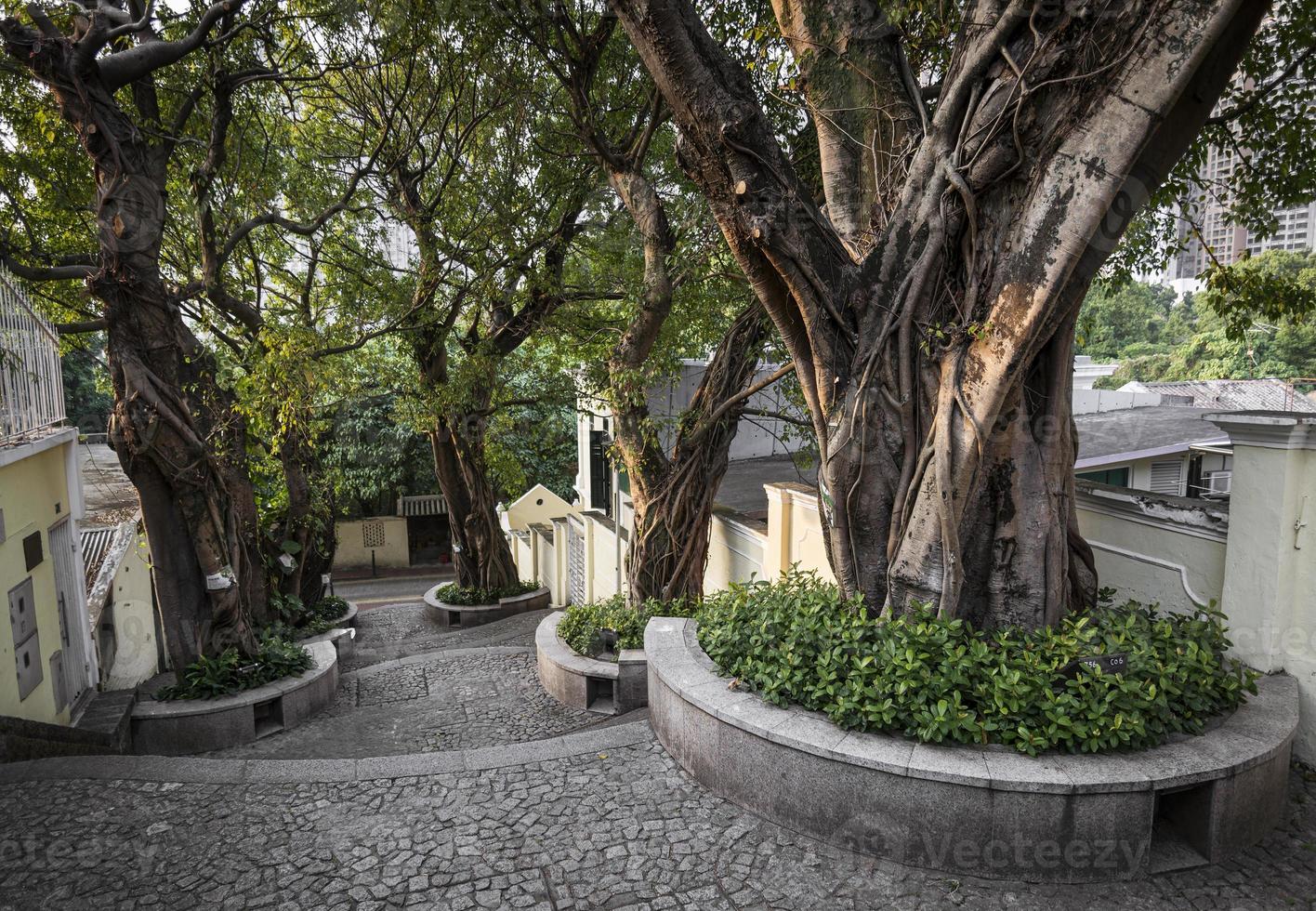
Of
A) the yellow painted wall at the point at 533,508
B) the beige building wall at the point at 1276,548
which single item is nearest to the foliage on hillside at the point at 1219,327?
the beige building wall at the point at 1276,548

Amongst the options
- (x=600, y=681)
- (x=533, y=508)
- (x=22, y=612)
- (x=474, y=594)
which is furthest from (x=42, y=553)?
(x=533, y=508)

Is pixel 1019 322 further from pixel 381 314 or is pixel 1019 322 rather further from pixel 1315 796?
pixel 381 314

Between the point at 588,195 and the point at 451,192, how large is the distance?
2.06 m

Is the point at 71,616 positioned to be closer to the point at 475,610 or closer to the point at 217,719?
the point at 217,719

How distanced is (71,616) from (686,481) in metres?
5.90

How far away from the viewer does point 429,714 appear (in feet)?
24.9

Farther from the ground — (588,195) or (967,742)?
(588,195)

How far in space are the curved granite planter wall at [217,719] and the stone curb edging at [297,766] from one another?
1.14m

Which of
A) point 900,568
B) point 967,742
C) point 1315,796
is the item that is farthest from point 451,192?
point 1315,796

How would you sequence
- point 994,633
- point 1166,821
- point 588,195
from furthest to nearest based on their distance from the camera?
point 588,195 → point 994,633 → point 1166,821

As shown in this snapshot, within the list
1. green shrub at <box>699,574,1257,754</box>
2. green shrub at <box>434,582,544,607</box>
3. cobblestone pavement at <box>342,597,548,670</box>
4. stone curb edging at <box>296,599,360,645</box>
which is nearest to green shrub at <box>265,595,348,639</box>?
stone curb edging at <box>296,599,360,645</box>

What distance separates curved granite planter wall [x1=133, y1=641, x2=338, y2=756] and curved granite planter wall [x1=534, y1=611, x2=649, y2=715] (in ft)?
7.65

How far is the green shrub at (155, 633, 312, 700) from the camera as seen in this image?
6563mm

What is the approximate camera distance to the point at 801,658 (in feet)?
14.9
